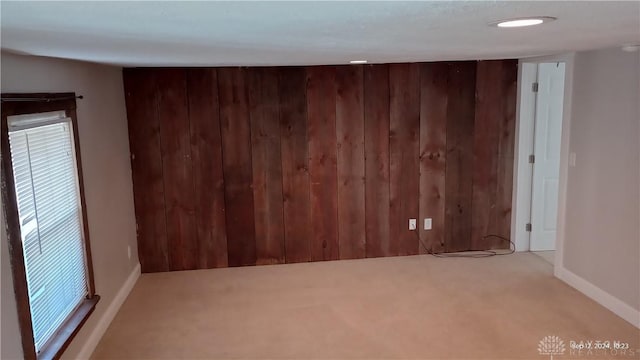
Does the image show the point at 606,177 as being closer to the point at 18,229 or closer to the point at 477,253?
the point at 477,253

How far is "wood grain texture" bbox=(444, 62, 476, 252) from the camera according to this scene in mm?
4820

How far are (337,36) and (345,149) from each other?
297cm

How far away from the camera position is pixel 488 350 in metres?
3.26

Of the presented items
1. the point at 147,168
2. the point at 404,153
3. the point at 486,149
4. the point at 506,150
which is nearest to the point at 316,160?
the point at 404,153

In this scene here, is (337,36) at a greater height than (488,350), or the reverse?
(337,36)

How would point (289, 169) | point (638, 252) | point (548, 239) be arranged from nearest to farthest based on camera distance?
point (638, 252)
point (289, 169)
point (548, 239)

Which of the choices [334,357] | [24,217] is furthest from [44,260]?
[334,357]

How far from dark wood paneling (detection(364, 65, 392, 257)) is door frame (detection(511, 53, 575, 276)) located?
129 cm

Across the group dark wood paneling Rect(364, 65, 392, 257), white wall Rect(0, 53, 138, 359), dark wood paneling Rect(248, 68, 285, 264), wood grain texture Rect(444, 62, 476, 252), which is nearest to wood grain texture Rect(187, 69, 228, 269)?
dark wood paneling Rect(248, 68, 285, 264)

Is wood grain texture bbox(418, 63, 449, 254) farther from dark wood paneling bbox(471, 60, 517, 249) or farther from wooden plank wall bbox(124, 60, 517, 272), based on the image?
dark wood paneling bbox(471, 60, 517, 249)

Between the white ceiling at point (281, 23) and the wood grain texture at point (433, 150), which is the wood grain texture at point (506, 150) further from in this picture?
the white ceiling at point (281, 23)

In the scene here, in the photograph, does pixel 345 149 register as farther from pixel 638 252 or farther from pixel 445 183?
pixel 638 252

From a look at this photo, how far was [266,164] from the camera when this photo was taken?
480 cm

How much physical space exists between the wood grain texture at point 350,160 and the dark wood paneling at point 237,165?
0.86m
